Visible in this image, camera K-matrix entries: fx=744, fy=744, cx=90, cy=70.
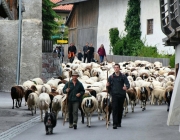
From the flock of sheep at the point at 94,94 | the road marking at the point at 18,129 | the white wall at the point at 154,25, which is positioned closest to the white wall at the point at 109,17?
the white wall at the point at 154,25

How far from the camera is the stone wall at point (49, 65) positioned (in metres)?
37.5

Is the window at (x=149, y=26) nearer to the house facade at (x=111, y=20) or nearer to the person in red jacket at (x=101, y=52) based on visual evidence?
the house facade at (x=111, y=20)

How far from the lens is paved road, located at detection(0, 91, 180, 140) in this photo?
17797 millimetres

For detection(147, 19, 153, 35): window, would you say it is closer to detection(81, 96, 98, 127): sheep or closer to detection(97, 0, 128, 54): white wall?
detection(97, 0, 128, 54): white wall

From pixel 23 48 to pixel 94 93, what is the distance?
1081 cm

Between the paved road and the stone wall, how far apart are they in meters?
13.4

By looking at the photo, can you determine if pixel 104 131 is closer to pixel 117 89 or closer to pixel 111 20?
pixel 117 89

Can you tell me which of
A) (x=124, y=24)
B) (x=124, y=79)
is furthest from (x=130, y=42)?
(x=124, y=79)

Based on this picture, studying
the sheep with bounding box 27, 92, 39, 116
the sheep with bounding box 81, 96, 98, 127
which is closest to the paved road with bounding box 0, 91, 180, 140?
the sheep with bounding box 81, 96, 98, 127

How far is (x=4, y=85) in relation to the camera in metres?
35.1

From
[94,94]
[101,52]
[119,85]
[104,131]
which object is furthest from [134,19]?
[104,131]

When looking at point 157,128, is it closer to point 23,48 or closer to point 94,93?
point 94,93

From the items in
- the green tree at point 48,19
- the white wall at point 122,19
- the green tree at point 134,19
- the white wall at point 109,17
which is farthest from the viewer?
the green tree at point 48,19

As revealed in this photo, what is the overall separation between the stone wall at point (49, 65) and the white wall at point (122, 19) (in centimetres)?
1437
